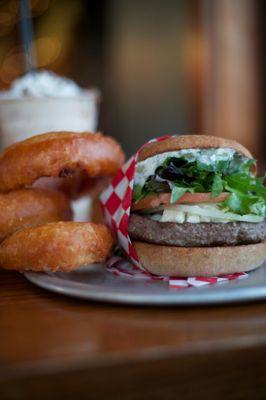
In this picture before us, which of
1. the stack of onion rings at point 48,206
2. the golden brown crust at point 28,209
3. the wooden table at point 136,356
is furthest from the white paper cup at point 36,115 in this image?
the wooden table at point 136,356

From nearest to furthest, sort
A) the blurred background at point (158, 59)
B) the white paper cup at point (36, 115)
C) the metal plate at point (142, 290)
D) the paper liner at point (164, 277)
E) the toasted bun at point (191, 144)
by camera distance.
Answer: the metal plate at point (142, 290) < the paper liner at point (164, 277) < the toasted bun at point (191, 144) < the white paper cup at point (36, 115) < the blurred background at point (158, 59)

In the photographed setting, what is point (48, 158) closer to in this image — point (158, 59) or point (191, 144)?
point (191, 144)

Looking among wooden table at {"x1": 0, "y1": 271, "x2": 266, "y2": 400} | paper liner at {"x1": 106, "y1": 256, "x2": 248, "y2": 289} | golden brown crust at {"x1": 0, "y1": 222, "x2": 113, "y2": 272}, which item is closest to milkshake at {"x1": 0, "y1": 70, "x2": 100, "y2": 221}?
paper liner at {"x1": 106, "y1": 256, "x2": 248, "y2": 289}

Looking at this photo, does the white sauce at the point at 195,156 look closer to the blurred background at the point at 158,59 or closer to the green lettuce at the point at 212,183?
the green lettuce at the point at 212,183

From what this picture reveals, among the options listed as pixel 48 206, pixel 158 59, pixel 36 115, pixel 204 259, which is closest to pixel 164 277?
pixel 204 259

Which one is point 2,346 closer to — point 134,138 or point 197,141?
point 197,141

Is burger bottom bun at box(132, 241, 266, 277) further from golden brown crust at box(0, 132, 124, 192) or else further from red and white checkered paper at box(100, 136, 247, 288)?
golden brown crust at box(0, 132, 124, 192)
